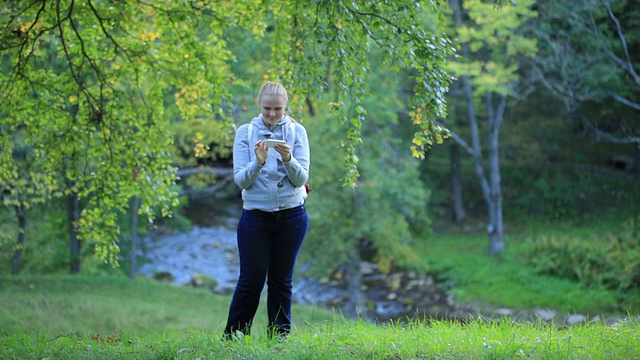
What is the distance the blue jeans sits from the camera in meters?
4.77

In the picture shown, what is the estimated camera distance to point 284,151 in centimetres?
452

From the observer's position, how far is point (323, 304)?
19156 millimetres

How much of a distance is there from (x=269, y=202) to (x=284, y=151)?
0.43m

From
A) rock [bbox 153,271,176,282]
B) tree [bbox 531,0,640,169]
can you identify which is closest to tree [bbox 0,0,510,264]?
tree [bbox 531,0,640,169]

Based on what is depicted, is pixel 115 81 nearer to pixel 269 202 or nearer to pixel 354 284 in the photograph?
pixel 269 202

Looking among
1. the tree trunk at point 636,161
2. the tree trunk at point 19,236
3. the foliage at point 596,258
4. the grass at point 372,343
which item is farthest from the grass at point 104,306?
the tree trunk at point 636,161

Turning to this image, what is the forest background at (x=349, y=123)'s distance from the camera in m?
6.31

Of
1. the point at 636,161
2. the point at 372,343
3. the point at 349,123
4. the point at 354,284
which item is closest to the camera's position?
the point at 372,343

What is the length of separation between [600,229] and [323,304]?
358 inches

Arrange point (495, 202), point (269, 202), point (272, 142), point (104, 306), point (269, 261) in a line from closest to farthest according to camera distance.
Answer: point (272, 142), point (269, 202), point (269, 261), point (104, 306), point (495, 202)

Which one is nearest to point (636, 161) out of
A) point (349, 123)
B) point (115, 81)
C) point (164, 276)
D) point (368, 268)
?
point (368, 268)

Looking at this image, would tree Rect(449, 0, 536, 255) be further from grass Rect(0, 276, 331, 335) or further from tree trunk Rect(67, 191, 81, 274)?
tree trunk Rect(67, 191, 81, 274)

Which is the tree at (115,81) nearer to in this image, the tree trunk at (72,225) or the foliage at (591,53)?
the tree trunk at (72,225)

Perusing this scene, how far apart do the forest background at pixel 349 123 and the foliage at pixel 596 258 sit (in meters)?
0.06
